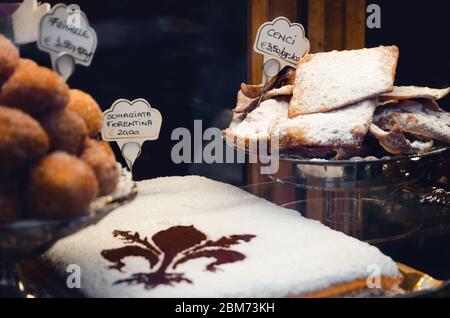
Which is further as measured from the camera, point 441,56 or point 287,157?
point 441,56

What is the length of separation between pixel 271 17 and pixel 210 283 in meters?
0.82

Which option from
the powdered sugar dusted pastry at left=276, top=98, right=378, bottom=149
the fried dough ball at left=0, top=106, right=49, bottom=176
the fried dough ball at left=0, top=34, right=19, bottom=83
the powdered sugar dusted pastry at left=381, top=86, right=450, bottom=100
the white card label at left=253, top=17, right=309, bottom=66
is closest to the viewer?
the fried dough ball at left=0, top=106, right=49, bottom=176

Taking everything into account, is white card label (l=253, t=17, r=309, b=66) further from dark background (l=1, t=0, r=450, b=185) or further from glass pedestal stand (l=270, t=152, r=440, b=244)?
glass pedestal stand (l=270, t=152, r=440, b=244)

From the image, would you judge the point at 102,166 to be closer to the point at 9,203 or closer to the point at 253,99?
the point at 9,203

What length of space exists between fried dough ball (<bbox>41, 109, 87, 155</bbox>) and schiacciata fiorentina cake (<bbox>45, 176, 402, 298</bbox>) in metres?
0.22

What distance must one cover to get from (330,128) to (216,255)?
1.32 feet

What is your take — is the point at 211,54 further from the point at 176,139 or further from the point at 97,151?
the point at 97,151

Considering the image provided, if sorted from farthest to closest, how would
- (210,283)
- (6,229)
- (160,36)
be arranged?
1. (160,36)
2. (210,283)
3. (6,229)

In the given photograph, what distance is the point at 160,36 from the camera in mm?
1436

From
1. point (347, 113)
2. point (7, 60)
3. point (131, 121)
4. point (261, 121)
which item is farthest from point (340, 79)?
point (7, 60)

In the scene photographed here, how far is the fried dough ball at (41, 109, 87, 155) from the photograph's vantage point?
88 centimetres

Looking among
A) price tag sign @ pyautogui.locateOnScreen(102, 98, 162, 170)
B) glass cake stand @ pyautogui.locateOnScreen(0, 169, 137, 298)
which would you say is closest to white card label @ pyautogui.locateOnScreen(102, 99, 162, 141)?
price tag sign @ pyautogui.locateOnScreen(102, 98, 162, 170)

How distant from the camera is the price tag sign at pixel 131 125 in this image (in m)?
1.37

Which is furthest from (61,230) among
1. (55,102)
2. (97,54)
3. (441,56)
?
(441,56)
